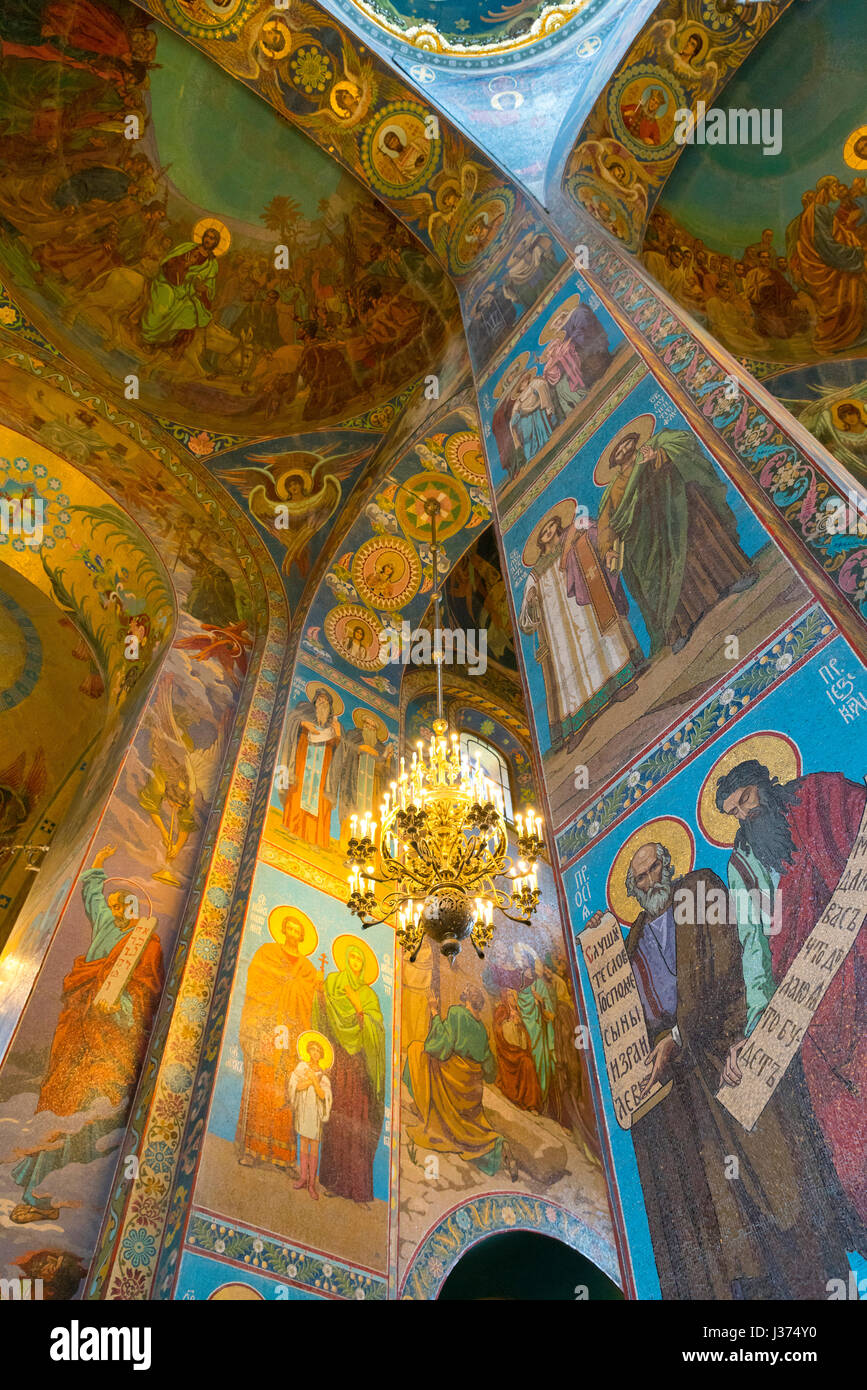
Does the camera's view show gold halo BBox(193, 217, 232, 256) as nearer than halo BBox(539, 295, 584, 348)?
No

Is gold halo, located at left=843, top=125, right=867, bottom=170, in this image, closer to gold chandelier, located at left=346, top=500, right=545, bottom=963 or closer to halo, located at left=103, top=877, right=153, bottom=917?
gold chandelier, located at left=346, top=500, right=545, bottom=963

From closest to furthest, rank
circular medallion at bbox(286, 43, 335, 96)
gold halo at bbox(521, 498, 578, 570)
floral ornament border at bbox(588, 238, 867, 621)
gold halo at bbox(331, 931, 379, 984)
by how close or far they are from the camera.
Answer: floral ornament border at bbox(588, 238, 867, 621) < gold halo at bbox(521, 498, 578, 570) < gold halo at bbox(331, 931, 379, 984) < circular medallion at bbox(286, 43, 335, 96)

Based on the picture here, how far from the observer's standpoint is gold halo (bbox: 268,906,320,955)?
7609 mm

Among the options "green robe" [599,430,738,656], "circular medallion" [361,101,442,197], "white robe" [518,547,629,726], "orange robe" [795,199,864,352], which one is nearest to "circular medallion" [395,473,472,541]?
"circular medallion" [361,101,442,197]

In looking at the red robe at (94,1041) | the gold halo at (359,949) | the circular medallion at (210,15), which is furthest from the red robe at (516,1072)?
the circular medallion at (210,15)

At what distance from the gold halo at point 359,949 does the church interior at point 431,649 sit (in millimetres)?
44

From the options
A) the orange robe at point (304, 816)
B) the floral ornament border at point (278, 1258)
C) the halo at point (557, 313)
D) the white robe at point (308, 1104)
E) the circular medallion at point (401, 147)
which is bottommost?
the floral ornament border at point (278, 1258)

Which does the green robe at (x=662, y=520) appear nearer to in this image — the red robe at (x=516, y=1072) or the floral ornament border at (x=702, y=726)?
the floral ornament border at (x=702, y=726)

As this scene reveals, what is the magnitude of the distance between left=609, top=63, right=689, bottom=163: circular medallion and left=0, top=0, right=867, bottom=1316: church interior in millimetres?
47

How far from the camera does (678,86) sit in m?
8.52

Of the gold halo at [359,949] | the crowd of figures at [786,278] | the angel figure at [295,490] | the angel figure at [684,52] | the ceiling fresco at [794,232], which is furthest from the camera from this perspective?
the angel figure at [295,490]

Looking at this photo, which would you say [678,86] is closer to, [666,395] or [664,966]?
[666,395]

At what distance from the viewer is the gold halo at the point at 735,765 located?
12.0 feet
